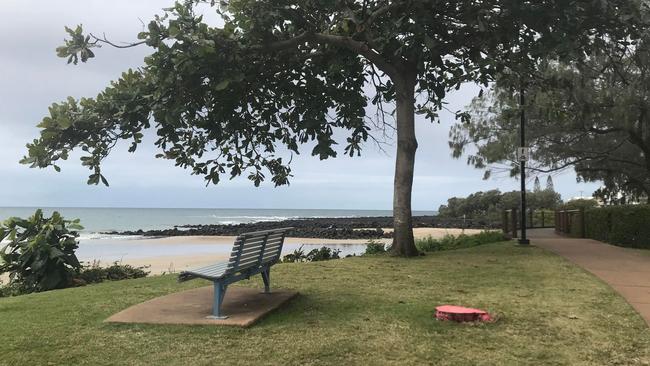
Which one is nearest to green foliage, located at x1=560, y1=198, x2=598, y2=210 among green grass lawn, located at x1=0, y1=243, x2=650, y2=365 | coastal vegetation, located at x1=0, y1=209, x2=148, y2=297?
green grass lawn, located at x1=0, y1=243, x2=650, y2=365

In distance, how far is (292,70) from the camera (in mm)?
14406

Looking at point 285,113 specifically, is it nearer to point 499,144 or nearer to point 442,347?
point 442,347

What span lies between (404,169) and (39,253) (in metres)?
7.76

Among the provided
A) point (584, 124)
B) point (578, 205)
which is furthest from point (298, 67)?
point (578, 205)

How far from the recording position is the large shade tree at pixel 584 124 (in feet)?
59.7

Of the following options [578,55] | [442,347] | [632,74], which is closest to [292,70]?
[578,55]

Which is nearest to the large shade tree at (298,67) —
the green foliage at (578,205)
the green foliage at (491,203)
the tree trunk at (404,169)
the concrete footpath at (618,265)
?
the tree trunk at (404,169)

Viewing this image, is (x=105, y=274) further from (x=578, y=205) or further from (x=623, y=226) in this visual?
(x=578, y=205)

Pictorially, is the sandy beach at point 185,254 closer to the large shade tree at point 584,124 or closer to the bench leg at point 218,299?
the large shade tree at point 584,124

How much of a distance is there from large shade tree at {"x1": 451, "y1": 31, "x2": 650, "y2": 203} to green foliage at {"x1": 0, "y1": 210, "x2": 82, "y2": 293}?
1094 cm

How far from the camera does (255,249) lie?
6.83m

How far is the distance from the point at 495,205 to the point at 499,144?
115ft

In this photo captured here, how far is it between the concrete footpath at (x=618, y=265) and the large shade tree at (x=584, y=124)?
4.27m

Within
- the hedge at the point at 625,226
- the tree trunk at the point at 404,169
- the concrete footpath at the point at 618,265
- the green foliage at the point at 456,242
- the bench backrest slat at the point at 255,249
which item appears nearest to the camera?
the bench backrest slat at the point at 255,249
